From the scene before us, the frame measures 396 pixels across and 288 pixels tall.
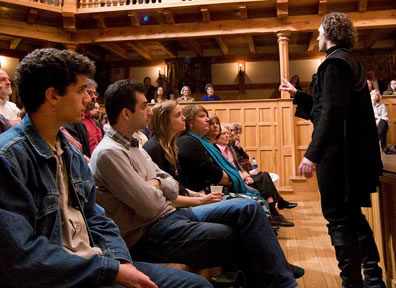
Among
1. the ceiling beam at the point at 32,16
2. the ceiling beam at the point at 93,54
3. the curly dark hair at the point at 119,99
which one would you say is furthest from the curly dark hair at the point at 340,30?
the ceiling beam at the point at 93,54

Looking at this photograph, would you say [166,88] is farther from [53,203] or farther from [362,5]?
[53,203]

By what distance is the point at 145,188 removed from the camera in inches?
58.8

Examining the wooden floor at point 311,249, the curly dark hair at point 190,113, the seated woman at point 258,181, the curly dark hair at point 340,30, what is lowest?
the wooden floor at point 311,249

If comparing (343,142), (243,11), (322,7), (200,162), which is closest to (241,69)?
(243,11)

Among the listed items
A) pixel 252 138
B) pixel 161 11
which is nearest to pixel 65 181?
pixel 252 138

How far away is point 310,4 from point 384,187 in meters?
5.87

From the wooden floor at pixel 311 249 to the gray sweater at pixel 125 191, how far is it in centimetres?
129

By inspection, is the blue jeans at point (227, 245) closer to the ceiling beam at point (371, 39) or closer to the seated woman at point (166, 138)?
the seated woman at point (166, 138)

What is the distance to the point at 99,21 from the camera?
7688 millimetres

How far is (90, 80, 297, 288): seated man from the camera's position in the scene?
4.89 feet

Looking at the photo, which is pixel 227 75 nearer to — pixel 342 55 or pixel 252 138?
pixel 252 138

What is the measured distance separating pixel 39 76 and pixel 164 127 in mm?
1254

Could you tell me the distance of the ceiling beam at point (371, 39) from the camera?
925 centimetres

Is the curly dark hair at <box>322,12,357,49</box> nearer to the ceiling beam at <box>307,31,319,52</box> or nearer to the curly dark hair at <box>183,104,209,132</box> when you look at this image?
the curly dark hair at <box>183,104,209,132</box>
